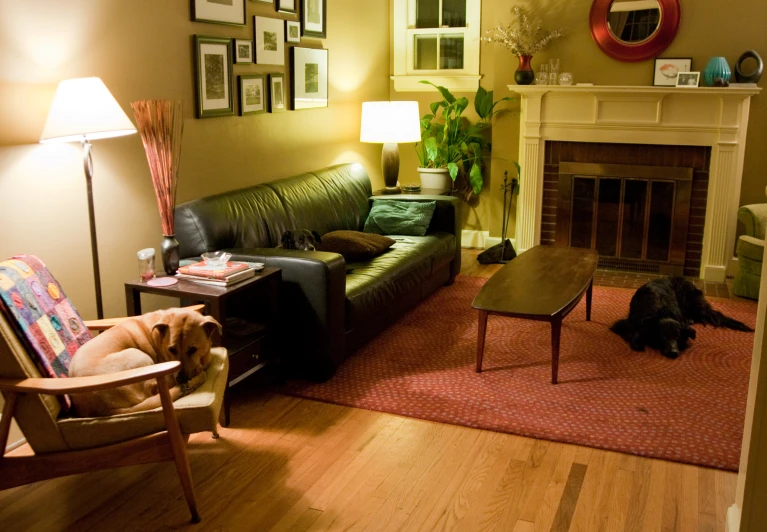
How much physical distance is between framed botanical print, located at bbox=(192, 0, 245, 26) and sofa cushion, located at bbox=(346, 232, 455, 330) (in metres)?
1.48

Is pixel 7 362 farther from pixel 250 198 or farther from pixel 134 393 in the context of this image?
pixel 250 198

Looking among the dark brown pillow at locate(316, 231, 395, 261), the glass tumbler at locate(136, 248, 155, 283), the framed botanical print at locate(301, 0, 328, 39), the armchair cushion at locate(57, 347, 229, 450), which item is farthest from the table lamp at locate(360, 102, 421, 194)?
the armchair cushion at locate(57, 347, 229, 450)

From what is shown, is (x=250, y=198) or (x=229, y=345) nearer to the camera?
(x=229, y=345)

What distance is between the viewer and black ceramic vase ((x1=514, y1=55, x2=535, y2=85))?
5.69 m

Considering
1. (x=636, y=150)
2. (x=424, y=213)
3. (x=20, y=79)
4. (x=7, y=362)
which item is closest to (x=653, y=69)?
(x=636, y=150)

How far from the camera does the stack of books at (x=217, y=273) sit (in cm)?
321

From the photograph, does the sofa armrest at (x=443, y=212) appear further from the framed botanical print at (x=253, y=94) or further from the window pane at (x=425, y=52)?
the window pane at (x=425, y=52)

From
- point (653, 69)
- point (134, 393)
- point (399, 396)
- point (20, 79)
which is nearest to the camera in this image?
point (134, 393)

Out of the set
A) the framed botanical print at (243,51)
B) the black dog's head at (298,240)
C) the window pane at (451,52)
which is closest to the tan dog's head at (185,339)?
the black dog's head at (298,240)

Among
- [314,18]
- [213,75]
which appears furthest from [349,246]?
[314,18]

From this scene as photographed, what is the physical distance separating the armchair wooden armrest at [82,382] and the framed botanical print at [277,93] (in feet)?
8.51

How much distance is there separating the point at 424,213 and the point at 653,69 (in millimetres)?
2031

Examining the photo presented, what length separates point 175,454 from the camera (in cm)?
249

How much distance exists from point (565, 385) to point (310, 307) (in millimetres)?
1245
